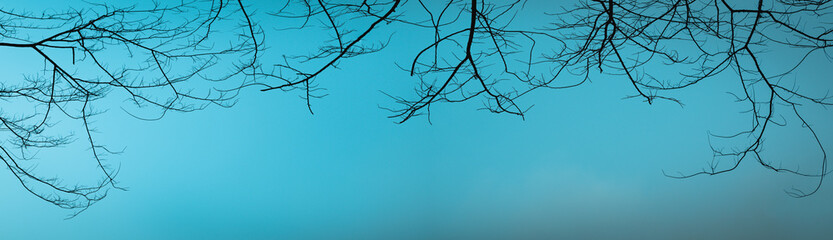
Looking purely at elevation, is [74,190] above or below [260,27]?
below

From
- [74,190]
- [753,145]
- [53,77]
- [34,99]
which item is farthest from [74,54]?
[753,145]

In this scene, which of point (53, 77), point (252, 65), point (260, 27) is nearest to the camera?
point (252, 65)

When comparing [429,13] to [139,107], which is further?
[139,107]

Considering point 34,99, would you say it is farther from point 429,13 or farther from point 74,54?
point 429,13

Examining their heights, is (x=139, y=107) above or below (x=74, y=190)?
above

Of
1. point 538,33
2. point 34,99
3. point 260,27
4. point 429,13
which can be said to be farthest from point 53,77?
point 538,33

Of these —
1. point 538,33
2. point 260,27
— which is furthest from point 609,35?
point 260,27

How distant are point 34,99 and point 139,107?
0.74m

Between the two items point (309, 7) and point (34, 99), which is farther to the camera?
point (34, 99)

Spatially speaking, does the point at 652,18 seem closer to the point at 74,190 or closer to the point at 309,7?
the point at 309,7

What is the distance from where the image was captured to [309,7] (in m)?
3.96

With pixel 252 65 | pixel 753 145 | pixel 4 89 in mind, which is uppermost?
pixel 4 89

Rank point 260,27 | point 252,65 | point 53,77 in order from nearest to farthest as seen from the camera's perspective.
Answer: point 252,65, point 260,27, point 53,77

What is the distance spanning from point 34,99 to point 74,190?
70 centimetres
